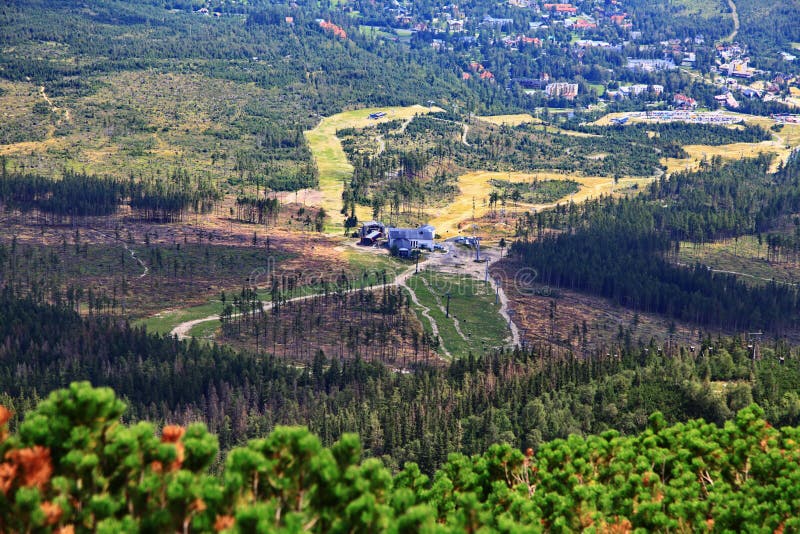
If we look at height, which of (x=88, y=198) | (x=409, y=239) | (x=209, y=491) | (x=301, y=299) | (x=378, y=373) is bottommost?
(x=378, y=373)

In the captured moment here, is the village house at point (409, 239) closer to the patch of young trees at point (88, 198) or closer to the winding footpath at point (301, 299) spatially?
the winding footpath at point (301, 299)

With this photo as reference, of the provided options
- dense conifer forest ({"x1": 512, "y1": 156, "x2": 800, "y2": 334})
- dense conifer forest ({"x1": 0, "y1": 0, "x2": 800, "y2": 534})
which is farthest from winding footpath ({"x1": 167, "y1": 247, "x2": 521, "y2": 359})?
dense conifer forest ({"x1": 512, "y1": 156, "x2": 800, "y2": 334})

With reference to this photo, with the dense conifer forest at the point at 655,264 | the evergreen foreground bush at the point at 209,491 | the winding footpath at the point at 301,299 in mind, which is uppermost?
the evergreen foreground bush at the point at 209,491

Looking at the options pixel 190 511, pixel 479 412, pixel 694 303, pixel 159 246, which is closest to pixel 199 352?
pixel 479 412

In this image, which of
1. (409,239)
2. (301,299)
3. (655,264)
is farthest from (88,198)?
(655,264)

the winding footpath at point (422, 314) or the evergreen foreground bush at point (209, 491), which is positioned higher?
the evergreen foreground bush at point (209, 491)

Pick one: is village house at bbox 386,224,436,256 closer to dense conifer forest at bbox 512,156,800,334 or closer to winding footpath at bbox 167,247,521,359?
winding footpath at bbox 167,247,521,359

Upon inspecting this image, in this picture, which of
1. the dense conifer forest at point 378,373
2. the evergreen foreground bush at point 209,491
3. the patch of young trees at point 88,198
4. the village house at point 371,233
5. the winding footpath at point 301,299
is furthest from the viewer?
the patch of young trees at point 88,198

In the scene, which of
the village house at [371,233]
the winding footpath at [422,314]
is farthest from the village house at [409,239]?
the winding footpath at [422,314]

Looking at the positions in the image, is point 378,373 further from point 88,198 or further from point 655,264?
point 88,198

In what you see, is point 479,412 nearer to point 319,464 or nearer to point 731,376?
point 731,376

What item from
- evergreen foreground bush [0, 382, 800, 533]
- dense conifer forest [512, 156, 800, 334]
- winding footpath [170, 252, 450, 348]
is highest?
evergreen foreground bush [0, 382, 800, 533]
